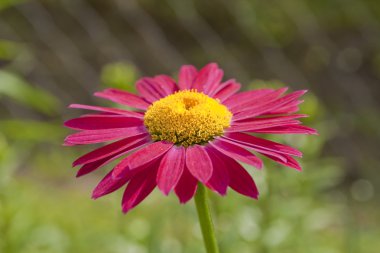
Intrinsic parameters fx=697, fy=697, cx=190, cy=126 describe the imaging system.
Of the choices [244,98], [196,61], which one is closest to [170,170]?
[244,98]

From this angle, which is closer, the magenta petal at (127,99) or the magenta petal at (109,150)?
the magenta petal at (109,150)

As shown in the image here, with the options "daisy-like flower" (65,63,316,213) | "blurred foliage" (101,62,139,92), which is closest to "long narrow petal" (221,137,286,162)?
"daisy-like flower" (65,63,316,213)

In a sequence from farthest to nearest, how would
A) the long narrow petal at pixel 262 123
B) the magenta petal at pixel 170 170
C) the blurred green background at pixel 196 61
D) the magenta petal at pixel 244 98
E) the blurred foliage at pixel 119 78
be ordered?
the blurred green background at pixel 196 61 → the blurred foliage at pixel 119 78 → the magenta petal at pixel 244 98 → the long narrow petal at pixel 262 123 → the magenta petal at pixel 170 170

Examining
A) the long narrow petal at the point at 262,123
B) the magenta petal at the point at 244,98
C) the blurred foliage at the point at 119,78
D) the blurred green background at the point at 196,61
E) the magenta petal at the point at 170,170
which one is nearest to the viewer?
the magenta petal at the point at 170,170

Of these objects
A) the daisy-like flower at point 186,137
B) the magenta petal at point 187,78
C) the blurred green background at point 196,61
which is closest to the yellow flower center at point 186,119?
the daisy-like flower at point 186,137

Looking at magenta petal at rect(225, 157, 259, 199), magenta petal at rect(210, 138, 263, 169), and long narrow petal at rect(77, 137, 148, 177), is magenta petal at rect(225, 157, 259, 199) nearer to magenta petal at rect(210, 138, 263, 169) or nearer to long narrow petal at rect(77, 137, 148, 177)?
magenta petal at rect(210, 138, 263, 169)

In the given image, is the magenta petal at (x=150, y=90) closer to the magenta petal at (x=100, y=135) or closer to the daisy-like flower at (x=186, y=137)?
the daisy-like flower at (x=186, y=137)
